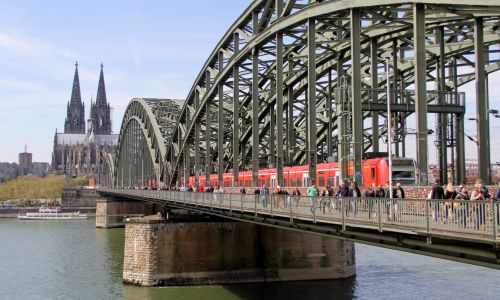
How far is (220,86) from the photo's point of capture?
2234 inches

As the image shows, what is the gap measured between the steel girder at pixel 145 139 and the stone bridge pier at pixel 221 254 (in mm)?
48993

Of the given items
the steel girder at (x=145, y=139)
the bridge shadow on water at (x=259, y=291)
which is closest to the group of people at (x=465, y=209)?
the bridge shadow on water at (x=259, y=291)

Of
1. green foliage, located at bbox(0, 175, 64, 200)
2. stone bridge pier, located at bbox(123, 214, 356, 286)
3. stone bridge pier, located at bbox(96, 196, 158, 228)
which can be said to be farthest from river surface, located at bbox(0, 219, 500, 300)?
green foliage, located at bbox(0, 175, 64, 200)

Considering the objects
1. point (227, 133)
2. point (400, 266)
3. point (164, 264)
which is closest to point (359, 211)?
point (164, 264)

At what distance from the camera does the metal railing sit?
48.6 feet

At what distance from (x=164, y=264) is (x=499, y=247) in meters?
30.5

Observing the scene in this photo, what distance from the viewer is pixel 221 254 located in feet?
141

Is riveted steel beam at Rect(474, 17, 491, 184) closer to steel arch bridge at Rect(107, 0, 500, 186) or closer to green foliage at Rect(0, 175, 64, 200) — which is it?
steel arch bridge at Rect(107, 0, 500, 186)

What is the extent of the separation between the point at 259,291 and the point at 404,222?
23445 millimetres

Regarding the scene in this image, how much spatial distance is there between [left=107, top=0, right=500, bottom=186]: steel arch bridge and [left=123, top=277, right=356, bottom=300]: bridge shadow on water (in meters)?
7.13

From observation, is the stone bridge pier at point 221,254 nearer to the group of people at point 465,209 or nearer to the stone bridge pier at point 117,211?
the group of people at point 465,209

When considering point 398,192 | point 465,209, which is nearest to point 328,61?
point 398,192

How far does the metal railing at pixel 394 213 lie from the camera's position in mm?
14812

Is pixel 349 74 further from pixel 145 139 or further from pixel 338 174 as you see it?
pixel 145 139
